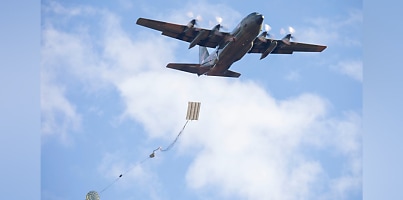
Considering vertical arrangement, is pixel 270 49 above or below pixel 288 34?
below

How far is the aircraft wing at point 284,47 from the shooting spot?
1184 centimetres

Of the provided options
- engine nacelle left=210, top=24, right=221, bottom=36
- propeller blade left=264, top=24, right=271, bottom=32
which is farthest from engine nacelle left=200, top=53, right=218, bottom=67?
propeller blade left=264, top=24, right=271, bottom=32

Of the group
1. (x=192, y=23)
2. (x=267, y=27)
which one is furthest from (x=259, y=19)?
(x=192, y=23)

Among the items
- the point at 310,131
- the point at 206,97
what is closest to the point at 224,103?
the point at 206,97

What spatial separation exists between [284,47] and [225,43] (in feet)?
4.93

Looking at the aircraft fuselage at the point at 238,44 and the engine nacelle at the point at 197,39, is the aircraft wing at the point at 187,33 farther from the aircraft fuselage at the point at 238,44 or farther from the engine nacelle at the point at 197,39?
the aircraft fuselage at the point at 238,44

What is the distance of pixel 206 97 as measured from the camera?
11.0 m

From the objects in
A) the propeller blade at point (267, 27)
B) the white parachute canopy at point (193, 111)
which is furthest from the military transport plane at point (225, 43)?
the white parachute canopy at point (193, 111)

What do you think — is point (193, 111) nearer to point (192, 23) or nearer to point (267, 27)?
point (192, 23)

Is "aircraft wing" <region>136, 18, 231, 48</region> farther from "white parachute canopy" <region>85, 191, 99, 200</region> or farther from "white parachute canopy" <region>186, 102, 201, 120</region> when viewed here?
"white parachute canopy" <region>85, 191, 99, 200</region>

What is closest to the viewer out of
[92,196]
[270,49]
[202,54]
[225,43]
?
[92,196]

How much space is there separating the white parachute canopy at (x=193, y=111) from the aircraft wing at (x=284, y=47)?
204cm

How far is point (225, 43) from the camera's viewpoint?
11.4 meters


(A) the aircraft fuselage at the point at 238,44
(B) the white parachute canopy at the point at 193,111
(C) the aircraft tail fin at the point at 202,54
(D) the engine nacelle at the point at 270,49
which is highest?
(C) the aircraft tail fin at the point at 202,54
